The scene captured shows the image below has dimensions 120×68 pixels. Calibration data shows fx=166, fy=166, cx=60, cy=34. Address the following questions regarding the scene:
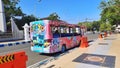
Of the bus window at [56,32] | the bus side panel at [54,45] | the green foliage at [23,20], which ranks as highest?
the green foliage at [23,20]

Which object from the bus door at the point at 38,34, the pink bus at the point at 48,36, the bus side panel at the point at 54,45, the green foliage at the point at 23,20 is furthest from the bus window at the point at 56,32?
the green foliage at the point at 23,20

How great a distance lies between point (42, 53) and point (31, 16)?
42414 millimetres

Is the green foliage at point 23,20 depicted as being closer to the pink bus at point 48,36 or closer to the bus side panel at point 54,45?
the pink bus at point 48,36

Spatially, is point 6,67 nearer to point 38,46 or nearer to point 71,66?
point 71,66

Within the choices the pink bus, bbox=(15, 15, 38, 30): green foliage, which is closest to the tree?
bbox=(15, 15, 38, 30): green foliage

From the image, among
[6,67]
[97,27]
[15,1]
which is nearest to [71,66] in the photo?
[6,67]

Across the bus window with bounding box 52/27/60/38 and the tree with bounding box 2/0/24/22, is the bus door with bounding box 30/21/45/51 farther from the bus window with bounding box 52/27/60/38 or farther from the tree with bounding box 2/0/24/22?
the tree with bounding box 2/0/24/22

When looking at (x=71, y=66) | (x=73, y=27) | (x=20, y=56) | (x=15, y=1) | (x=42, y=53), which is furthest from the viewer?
(x=15, y=1)

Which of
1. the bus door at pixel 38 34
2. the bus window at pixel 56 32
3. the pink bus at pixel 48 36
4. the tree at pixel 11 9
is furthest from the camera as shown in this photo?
the tree at pixel 11 9

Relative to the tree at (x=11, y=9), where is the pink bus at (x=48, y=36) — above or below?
below

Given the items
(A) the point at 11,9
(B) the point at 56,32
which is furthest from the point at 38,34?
(A) the point at 11,9

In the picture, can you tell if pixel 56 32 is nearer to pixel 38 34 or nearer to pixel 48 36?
pixel 48 36

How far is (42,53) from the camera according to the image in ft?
40.7

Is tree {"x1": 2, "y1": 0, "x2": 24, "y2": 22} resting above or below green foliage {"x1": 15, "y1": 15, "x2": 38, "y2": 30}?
above
